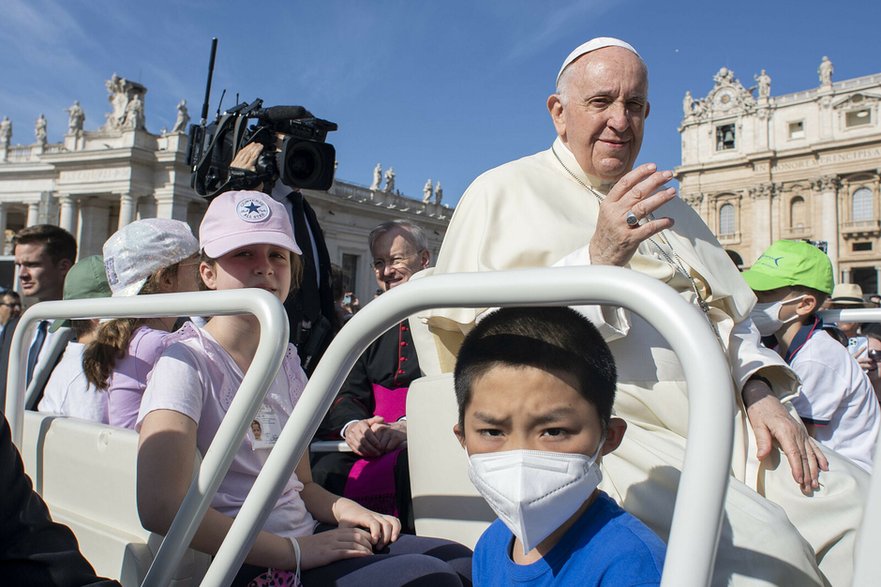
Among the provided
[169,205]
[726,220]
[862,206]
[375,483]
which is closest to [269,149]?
[375,483]

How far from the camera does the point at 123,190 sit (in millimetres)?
30719

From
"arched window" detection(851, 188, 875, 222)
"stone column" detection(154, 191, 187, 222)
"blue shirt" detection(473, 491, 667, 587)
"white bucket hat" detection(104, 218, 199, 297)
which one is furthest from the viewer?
"arched window" detection(851, 188, 875, 222)

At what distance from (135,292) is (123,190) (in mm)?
32022

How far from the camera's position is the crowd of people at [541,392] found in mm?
1097

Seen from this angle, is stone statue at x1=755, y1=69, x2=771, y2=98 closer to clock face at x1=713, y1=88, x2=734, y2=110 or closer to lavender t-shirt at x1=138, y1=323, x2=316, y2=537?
clock face at x1=713, y1=88, x2=734, y2=110

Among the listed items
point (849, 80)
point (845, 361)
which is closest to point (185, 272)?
point (845, 361)

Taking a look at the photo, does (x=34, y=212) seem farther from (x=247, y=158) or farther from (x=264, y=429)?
(x=264, y=429)

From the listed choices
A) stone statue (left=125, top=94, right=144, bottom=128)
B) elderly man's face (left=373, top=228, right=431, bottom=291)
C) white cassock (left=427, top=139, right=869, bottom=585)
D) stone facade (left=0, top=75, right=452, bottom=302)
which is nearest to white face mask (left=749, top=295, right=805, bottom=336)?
white cassock (left=427, top=139, right=869, bottom=585)

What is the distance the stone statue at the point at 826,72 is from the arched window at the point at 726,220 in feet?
33.6

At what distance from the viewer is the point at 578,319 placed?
1.17 metres

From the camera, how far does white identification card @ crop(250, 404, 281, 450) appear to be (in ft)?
5.17

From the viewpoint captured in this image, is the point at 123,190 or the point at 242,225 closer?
the point at 242,225

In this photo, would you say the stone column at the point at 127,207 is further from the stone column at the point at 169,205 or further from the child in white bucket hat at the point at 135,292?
the child in white bucket hat at the point at 135,292

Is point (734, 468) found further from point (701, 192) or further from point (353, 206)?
point (701, 192)
